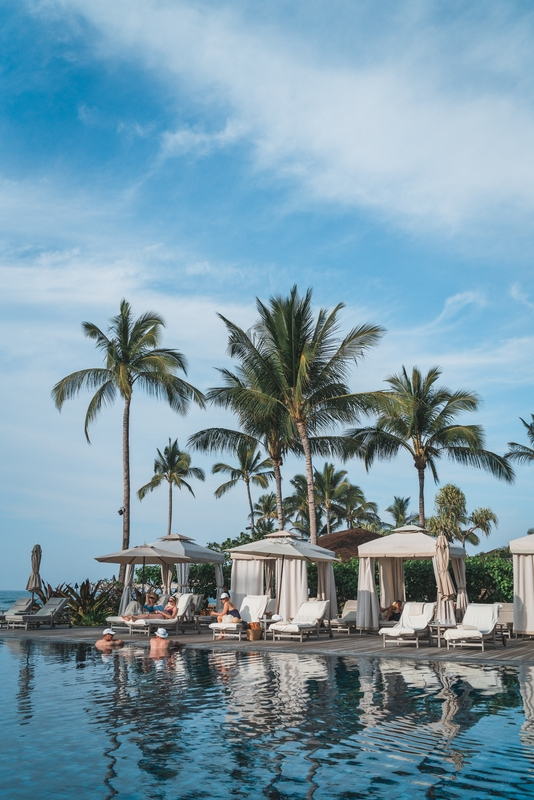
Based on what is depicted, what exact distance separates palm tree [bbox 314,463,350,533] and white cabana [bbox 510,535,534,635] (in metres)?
36.8

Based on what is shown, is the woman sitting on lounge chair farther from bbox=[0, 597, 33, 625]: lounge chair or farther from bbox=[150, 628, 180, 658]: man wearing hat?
bbox=[0, 597, 33, 625]: lounge chair

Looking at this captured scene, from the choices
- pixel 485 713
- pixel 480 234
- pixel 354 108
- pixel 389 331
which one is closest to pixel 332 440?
pixel 389 331

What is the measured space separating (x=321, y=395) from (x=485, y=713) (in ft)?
51.4

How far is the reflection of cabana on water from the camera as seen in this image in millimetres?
16734

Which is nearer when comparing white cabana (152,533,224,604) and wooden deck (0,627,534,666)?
wooden deck (0,627,534,666)

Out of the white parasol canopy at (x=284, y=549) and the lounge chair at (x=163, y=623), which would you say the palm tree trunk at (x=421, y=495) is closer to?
the white parasol canopy at (x=284, y=549)

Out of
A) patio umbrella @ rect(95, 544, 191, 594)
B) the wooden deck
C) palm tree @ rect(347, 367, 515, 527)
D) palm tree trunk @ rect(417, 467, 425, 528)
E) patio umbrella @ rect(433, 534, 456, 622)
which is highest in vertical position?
palm tree @ rect(347, 367, 515, 527)

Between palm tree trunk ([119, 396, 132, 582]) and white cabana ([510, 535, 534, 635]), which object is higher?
palm tree trunk ([119, 396, 132, 582])

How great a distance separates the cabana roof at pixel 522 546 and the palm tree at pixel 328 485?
36.8m

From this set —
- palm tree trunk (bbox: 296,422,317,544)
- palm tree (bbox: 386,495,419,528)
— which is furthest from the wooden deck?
palm tree (bbox: 386,495,419,528)

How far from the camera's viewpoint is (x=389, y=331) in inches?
867

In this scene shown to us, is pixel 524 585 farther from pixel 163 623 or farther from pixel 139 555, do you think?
pixel 139 555

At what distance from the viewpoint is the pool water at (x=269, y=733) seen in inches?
198

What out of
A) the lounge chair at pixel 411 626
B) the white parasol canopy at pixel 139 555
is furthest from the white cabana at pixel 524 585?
the white parasol canopy at pixel 139 555
